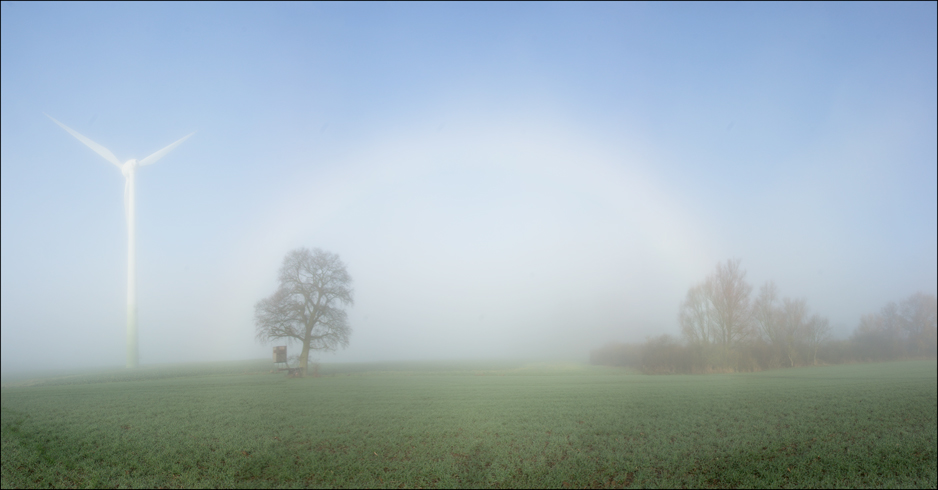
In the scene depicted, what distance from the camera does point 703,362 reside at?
106 feet

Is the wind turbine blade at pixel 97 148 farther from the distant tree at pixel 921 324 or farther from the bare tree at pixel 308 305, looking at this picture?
the distant tree at pixel 921 324

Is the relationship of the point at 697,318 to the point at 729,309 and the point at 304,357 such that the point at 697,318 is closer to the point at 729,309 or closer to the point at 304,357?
the point at 729,309

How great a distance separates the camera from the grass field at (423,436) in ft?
36.5

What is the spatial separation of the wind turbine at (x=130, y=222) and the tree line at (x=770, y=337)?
33.4 m

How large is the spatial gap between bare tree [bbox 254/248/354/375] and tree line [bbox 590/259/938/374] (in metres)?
25.8

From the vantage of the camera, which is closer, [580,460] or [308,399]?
[580,460]

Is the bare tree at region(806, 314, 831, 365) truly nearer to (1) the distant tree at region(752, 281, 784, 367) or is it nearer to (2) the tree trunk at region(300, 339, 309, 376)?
(1) the distant tree at region(752, 281, 784, 367)

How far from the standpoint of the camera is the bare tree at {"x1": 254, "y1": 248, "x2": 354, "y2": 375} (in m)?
18.5

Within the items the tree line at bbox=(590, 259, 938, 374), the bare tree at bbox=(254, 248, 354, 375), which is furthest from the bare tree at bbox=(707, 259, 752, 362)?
the bare tree at bbox=(254, 248, 354, 375)

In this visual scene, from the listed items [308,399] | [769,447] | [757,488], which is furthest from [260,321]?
[769,447]

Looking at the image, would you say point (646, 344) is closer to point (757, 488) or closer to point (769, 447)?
point (769, 447)

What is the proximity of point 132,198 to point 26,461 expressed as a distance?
11.2 meters

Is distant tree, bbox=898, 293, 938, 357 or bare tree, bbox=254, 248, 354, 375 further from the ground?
bare tree, bbox=254, 248, 354, 375

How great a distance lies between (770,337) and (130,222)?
41617 mm
